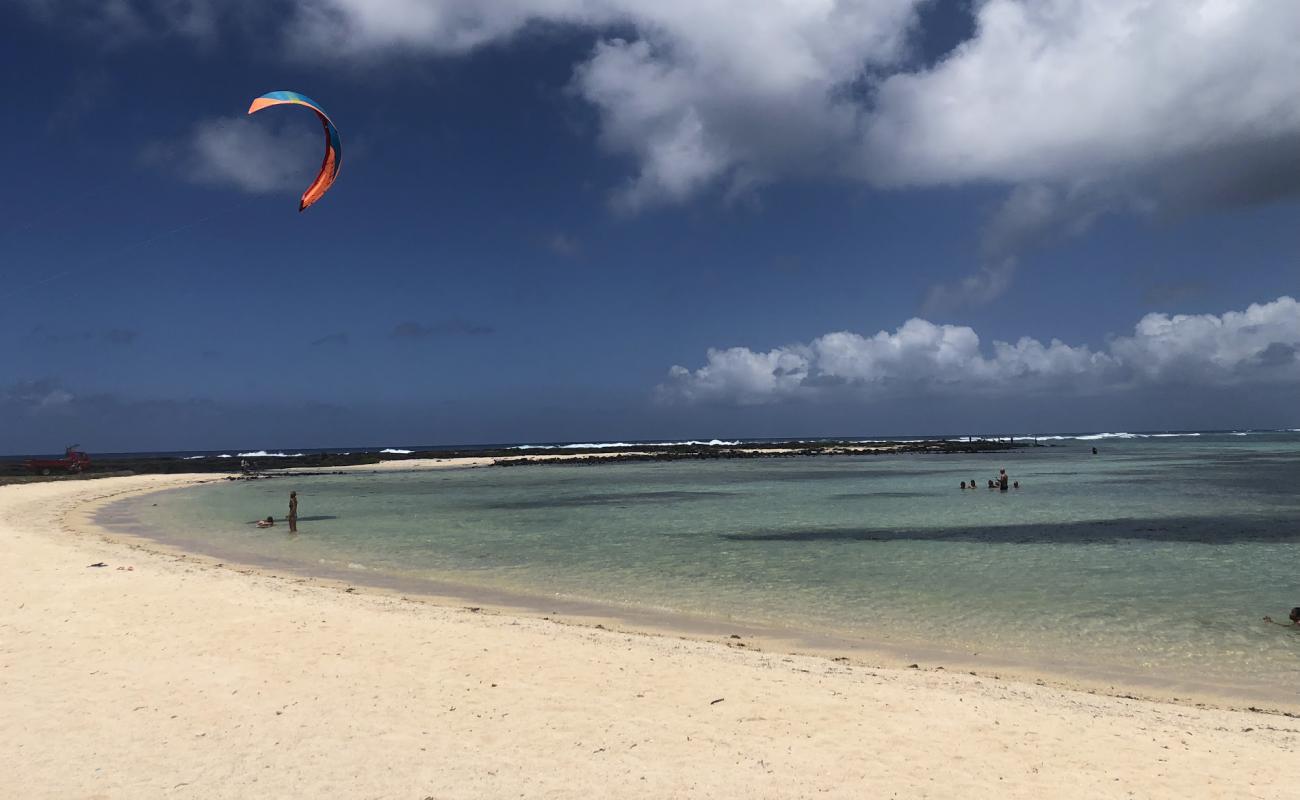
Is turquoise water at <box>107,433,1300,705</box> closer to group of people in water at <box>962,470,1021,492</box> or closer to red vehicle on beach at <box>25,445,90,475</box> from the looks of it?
group of people in water at <box>962,470,1021,492</box>

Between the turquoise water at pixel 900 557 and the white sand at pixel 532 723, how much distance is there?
316 cm

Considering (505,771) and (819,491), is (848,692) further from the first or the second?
(819,491)

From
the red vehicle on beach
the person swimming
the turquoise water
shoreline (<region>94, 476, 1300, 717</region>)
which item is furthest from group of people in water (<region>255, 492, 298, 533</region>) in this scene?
the red vehicle on beach

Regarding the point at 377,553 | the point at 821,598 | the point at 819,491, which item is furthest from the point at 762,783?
the point at 819,491

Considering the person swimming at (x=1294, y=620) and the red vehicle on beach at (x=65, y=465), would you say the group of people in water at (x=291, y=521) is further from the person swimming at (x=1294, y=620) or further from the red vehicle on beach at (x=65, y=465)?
the red vehicle on beach at (x=65, y=465)

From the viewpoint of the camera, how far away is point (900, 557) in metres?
20.2

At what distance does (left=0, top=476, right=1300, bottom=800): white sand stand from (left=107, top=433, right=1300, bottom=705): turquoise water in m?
3.16

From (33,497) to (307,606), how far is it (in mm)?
38802

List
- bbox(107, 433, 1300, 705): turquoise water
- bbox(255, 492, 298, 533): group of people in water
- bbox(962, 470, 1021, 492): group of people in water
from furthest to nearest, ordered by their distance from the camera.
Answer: bbox(962, 470, 1021, 492): group of people in water < bbox(255, 492, 298, 533): group of people in water < bbox(107, 433, 1300, 705): turquoise water

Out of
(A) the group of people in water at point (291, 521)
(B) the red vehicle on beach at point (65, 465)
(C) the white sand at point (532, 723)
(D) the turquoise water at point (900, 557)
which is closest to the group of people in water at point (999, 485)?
(D) the turquoise water at point (900, 557)

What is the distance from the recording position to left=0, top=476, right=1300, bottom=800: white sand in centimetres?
628

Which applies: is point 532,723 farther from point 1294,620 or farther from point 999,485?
point 999,485

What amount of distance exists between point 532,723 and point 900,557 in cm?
1489

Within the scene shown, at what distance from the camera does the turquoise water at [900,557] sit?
1209 cm
